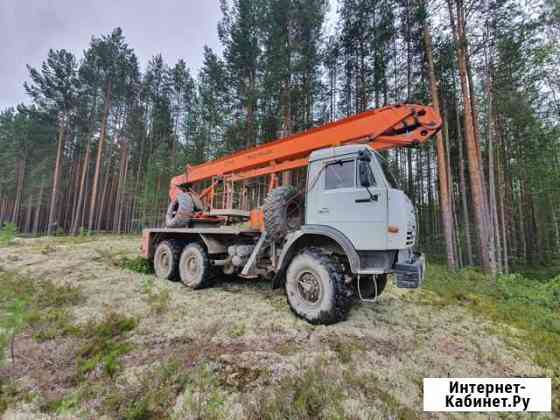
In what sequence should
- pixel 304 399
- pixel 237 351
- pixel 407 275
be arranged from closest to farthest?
1. pixel 304 399
2. pixel 237 351
3. pixel 407 275

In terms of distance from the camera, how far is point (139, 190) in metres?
22.5

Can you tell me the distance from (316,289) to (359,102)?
12.2 meters

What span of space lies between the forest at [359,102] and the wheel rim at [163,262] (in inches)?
333

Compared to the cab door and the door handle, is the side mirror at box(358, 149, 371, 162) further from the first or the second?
the door handle

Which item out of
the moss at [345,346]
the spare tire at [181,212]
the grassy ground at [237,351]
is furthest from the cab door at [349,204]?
the spare tire at [181,212]

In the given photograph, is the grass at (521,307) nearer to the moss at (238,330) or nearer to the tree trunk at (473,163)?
the tree trunk at (473,163)

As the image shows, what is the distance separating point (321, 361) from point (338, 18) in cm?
1549

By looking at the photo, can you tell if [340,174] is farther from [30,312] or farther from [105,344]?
[30,312]

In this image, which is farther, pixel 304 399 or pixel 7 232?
pixel 7 232

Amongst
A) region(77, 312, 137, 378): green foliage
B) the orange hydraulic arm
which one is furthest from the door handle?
region(77, 312, 137, 378): green foliage

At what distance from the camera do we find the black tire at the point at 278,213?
382 centimetres

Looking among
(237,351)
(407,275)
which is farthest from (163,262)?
(407,275)

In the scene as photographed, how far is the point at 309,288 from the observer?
10.6 feet

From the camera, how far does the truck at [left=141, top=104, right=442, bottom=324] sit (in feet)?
9.70
